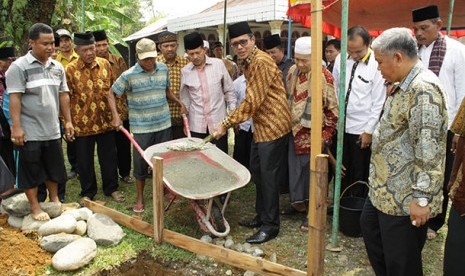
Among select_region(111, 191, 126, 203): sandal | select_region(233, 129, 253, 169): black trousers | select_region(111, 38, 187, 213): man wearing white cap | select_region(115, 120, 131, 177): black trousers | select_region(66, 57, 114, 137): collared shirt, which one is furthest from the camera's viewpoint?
select_region(115, 120, 131, 177): black trousers

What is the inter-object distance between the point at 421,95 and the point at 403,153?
1.10 ft

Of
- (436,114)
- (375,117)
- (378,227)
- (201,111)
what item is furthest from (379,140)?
(201,111)

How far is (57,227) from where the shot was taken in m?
3.55

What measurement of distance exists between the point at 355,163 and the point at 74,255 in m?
2.78

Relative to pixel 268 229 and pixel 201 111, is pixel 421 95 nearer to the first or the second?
pixel 268 229

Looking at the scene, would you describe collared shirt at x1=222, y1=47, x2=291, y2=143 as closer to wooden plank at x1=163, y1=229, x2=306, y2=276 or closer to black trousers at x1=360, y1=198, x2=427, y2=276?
wooden plank at x1=163, y1=229, x2=306, y2=276

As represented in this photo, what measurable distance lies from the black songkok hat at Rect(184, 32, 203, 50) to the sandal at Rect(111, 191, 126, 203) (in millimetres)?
1974

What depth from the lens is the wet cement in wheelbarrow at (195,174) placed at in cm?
363

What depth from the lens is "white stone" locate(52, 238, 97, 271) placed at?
311cm

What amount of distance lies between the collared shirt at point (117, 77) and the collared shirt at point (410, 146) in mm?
3516

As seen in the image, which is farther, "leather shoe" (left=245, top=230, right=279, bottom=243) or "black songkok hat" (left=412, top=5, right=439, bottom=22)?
"leather shoe" (left=245, top=230, right=279, bottom=243)

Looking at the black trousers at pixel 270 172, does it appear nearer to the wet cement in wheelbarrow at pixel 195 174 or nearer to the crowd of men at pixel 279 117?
the crowd of men at pixel 279 117

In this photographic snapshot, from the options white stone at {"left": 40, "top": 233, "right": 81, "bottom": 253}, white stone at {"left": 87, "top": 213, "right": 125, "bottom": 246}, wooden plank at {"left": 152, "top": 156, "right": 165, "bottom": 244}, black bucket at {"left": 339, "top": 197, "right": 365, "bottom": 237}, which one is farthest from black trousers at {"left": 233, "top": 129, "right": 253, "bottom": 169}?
white stone at {"left": 40, "top": 233, "right": 81, "bottom": 253}

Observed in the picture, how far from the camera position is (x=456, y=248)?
196 cm
